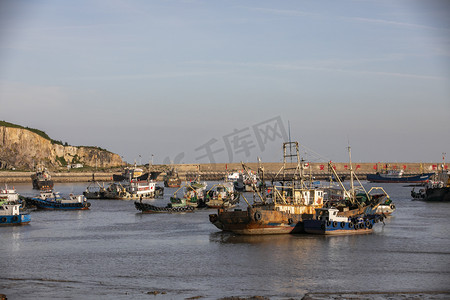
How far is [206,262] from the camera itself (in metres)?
40.8

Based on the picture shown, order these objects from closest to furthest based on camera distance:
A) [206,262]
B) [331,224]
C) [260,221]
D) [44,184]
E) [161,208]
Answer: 1. [206,262]
2. [260,221]
3. [331,224]
4. [161,208]
5. [44,184]

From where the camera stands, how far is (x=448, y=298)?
98.1ft

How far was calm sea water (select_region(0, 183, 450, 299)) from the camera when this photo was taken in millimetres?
32281

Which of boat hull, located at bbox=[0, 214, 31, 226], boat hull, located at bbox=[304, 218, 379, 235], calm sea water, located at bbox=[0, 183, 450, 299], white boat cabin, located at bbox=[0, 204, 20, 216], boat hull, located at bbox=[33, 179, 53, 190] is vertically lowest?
calm sea water, located at bbox=[0, 183, 450, 299]

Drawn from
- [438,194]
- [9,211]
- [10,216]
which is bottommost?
[10,216]

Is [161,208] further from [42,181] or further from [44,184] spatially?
[42,181]

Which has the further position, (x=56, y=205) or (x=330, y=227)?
(x=56, y=205)

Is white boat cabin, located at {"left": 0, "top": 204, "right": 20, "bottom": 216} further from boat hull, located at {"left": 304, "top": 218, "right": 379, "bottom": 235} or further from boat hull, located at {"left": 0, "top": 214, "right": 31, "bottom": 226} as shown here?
boat hull, located at {"left": 304, "top": 218, "right": 379, "bottom": 235}

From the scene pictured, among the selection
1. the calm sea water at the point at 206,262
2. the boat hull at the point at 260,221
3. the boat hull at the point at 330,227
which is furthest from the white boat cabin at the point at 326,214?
the calm sea water at the point at 206,262

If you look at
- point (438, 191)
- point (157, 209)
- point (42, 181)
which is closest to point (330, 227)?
point (157, 209)

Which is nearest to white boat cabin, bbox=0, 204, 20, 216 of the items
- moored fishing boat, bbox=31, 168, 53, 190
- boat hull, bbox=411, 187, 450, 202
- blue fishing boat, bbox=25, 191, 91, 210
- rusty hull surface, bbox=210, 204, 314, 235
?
blue fishing boat, bbox=25, 191, 91, 210

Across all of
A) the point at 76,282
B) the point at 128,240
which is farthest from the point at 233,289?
Result: the point at 128,240

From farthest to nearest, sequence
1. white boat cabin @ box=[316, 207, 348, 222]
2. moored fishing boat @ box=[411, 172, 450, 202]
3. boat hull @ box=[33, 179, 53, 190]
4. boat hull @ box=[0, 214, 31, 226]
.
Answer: boat hull @ box=[33, 179, 53, 190], moored fishing boat @ box=[411, 172, 450, 202], boat hull @ box=[0, 214, 31, 226], white boat cabin @ box=[316, 207, 348, 222]

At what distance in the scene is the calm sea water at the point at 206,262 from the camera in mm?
32281
